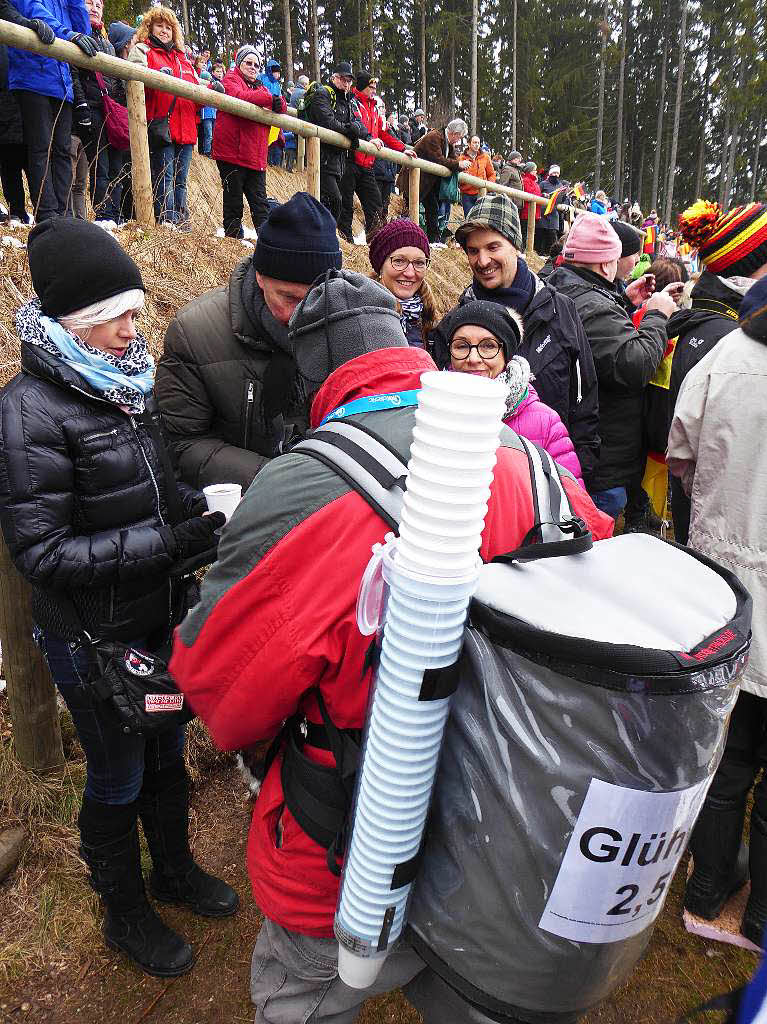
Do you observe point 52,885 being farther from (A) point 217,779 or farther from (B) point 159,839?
(A) point 217,779

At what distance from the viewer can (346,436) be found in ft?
3.79

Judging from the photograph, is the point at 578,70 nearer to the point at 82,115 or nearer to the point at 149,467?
the point at 82,115

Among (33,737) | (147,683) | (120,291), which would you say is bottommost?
(33,737)

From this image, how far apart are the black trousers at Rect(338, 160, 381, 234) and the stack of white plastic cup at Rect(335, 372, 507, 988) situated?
886 cm

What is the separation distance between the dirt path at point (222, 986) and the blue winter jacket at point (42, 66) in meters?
5.04

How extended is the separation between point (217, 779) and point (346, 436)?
2.35 meters

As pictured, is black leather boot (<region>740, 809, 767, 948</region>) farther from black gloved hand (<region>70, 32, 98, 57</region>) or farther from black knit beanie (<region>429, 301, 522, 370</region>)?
black gloved hand (<region>70, 32, 98, 57</region>)

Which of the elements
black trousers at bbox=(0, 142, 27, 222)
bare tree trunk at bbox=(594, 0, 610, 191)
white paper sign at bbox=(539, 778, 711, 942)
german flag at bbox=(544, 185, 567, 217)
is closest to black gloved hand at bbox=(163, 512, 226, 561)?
white paper sign at bbox=(539, 778, 711, 942)

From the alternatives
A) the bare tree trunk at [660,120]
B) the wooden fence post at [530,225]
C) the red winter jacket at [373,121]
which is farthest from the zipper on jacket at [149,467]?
the bare tree trunk at [660,120]

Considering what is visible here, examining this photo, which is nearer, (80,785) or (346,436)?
(346,436)

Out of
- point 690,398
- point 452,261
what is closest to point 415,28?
point 452,261

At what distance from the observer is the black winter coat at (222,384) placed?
95.8 inches

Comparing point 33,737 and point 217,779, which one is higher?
point 33,737

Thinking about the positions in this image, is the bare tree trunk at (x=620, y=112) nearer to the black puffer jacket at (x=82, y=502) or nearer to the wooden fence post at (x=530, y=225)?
the wooden fence post at (x=530, y=225)
